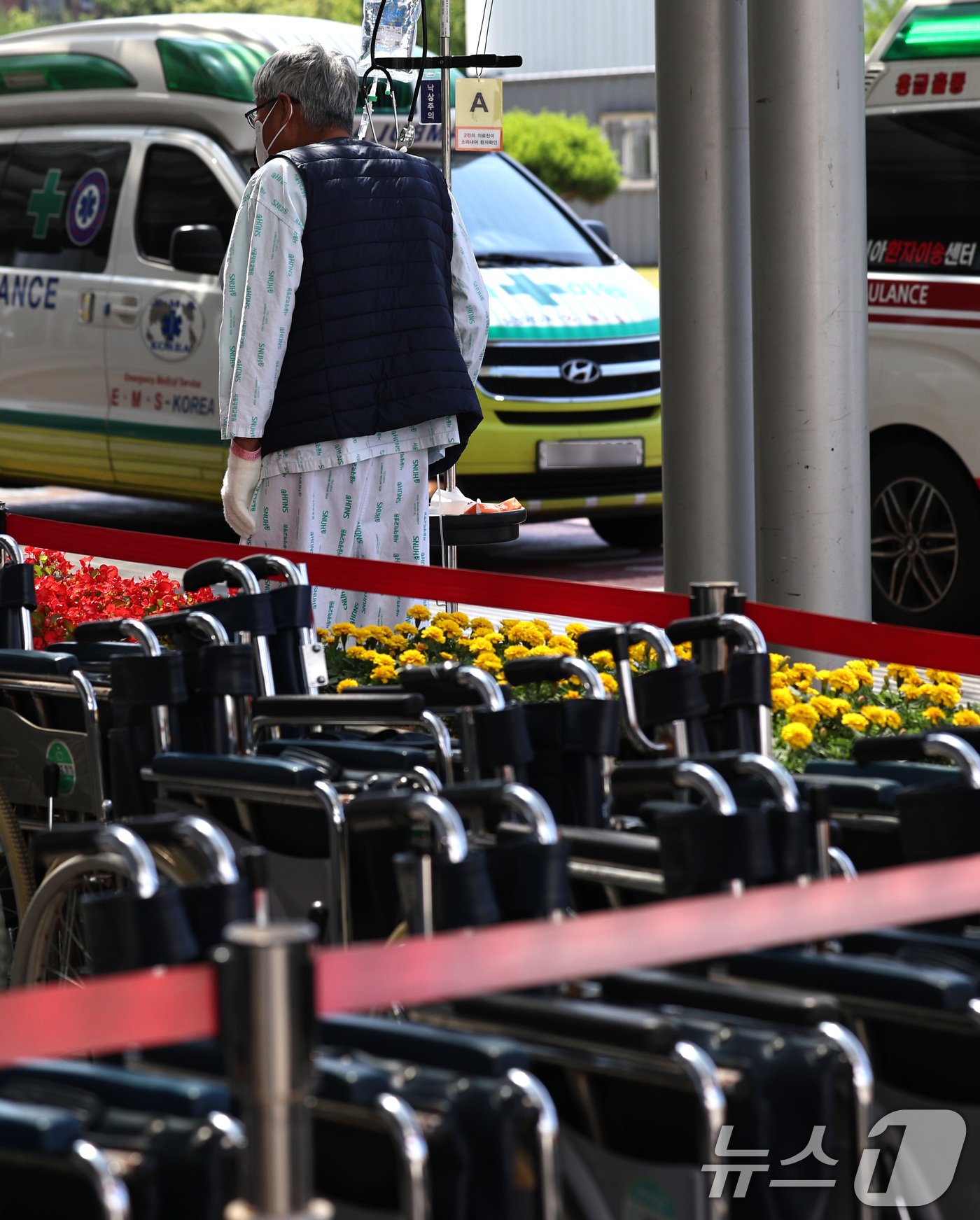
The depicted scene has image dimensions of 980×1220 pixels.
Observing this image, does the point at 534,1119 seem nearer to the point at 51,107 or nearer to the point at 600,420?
the point at 600,420

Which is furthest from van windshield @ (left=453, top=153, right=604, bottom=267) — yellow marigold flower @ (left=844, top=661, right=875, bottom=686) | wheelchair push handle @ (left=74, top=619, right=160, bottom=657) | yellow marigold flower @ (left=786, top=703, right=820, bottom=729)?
wheelchair push handle @ (left=74, top=619, right=160, bottom=657)

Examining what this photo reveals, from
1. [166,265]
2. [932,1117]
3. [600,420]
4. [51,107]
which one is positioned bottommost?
[932,1117]

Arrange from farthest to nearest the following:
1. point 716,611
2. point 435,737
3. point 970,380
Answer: point 970,380, point 716,611, point 435,737

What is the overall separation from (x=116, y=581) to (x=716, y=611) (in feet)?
7.99

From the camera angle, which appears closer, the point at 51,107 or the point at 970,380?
the point at 970,380

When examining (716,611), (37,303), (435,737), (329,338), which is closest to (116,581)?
(329,338)

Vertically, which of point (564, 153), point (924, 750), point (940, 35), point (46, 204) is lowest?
point (924, 750)

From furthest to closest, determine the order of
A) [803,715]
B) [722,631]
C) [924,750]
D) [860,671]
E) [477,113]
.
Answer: [477,113], [860,671], [803,715], [722,631], [924,750]

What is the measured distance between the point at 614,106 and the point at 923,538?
42737 mm

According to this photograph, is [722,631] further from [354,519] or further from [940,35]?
[940,35]

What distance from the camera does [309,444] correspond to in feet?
18.1

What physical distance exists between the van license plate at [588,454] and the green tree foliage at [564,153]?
106 feet

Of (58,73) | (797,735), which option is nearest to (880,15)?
(58,73)

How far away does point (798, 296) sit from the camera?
227 inches
